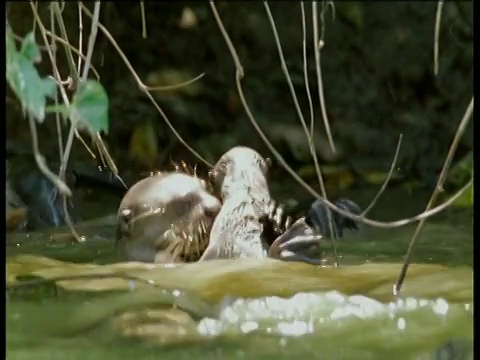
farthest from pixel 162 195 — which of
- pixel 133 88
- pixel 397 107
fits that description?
pixel 397 107

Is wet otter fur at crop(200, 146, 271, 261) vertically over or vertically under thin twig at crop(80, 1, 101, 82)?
under

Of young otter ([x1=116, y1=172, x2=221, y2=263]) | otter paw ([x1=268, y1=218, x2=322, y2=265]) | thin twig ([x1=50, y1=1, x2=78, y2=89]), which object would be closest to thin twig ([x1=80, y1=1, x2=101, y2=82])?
thin twig ([x1=50, y1=1, x2=78, y2=89])

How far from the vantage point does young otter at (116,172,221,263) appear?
882 mm

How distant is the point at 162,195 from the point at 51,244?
123 millimetres

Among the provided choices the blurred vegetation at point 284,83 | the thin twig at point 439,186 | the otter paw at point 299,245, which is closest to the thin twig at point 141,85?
the blurred vegetation at point 284,83

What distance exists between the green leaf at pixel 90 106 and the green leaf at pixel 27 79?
28 mm

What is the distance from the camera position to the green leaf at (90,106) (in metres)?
0.76

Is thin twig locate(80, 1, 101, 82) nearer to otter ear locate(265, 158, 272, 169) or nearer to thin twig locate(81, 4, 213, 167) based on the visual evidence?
thin twig locate(81, 4, 213, 167)

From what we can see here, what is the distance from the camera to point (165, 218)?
909mm

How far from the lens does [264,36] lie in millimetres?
869

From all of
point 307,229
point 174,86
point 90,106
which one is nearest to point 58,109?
point 90,106

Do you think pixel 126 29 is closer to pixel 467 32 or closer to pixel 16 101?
pixel 16 101

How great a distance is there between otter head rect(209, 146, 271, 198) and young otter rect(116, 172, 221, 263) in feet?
0.06

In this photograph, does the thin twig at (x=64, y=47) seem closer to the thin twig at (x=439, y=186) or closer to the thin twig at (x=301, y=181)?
the thin twig at (x=301, y=181)
